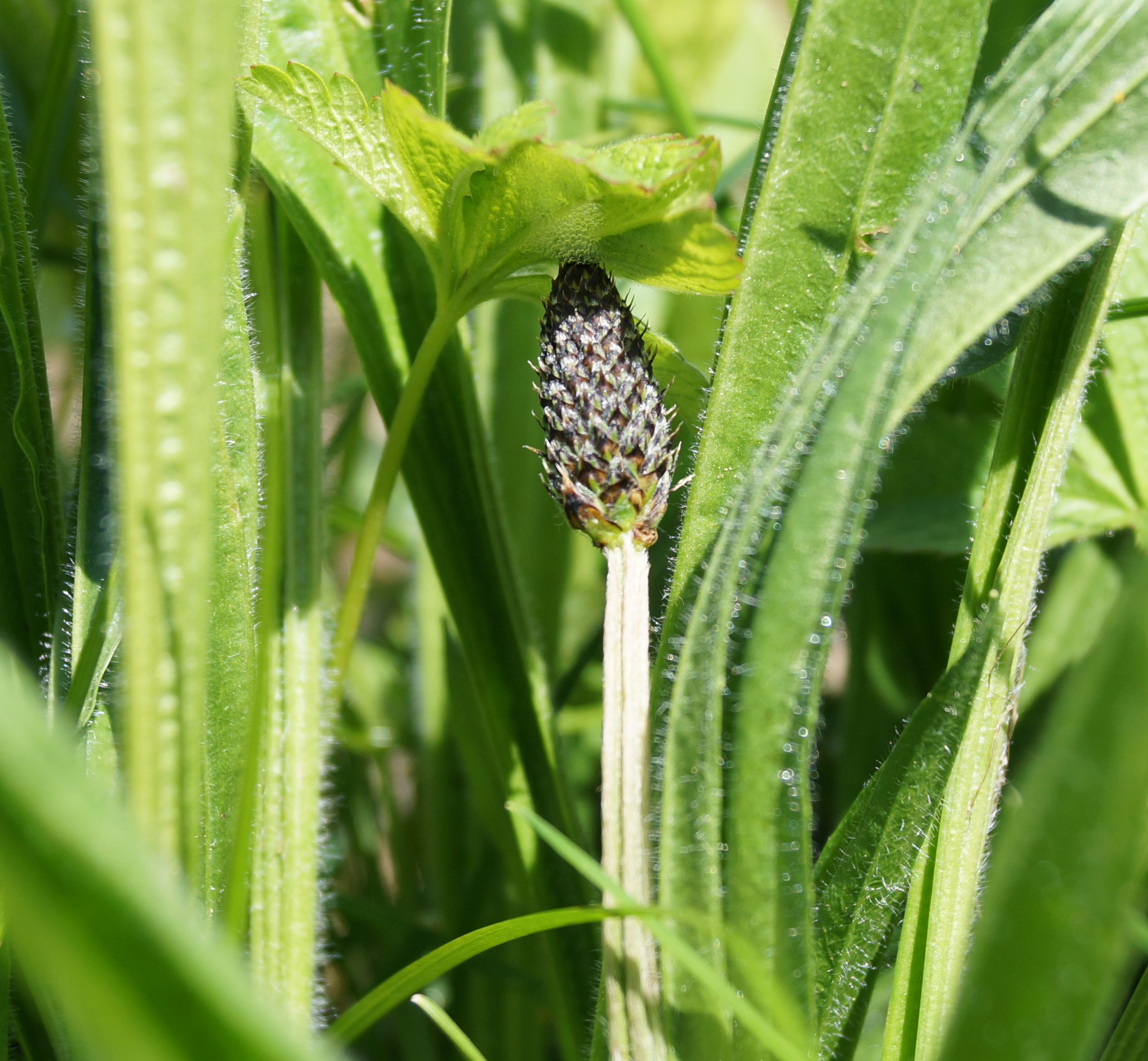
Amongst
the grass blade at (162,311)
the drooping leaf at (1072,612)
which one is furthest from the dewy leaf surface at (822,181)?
the drooping leaf at (1072,612)

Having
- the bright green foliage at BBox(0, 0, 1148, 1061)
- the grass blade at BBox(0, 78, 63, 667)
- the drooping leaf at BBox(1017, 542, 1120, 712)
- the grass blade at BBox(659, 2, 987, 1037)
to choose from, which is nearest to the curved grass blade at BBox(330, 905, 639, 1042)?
the bright green foliage at BBox(0, 0, 1148, 1061)

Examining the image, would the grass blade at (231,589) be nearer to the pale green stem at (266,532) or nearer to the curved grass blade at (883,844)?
the pale green stem at (266,532)

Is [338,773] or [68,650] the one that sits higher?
[68,650]

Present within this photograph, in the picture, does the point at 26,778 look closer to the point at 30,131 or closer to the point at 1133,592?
the point at 1133,592

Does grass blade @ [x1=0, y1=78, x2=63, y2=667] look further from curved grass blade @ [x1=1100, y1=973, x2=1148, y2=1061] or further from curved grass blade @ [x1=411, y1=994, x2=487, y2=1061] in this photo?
curved grass blade @ [x1=1100, y1=973, x2=1148, y2=1061]

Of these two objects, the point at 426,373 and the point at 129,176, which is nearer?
the point at 129,176

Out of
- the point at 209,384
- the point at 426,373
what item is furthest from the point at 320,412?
the point at 209,384
